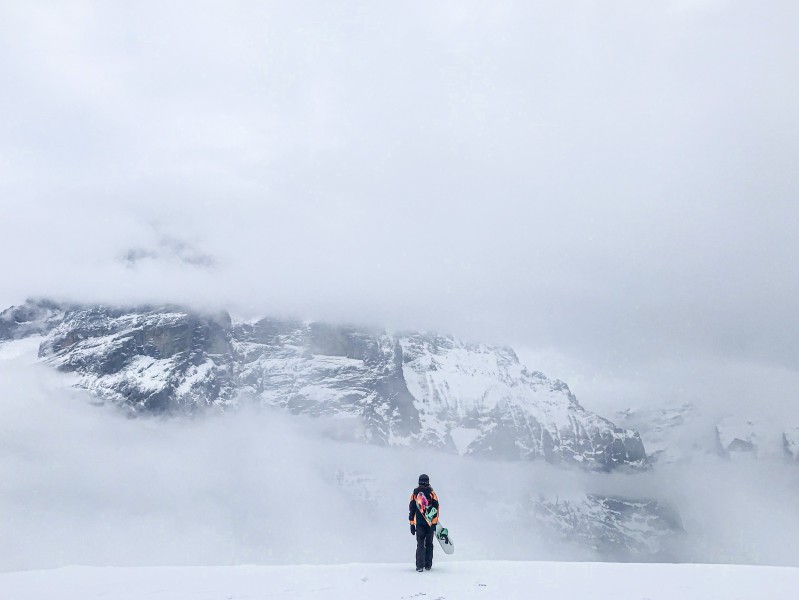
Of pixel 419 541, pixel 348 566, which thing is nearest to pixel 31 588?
pixel 348 566

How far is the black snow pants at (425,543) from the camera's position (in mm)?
23922

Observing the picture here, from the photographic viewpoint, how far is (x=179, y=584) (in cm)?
2006

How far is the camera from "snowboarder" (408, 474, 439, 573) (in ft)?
79.0

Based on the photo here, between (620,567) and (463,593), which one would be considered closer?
(463,593)

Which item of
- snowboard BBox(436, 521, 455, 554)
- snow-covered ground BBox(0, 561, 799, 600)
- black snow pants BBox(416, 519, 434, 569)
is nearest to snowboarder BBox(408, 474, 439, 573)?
black snow pants BBox(416, 519, 434, 569)

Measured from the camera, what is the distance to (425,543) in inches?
953

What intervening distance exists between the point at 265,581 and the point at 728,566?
16151mm

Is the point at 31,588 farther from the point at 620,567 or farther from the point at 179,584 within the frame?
the point at 620,567

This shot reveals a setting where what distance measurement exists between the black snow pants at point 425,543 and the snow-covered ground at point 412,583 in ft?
1.36

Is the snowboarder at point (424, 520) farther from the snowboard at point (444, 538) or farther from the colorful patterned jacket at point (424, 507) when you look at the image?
the snowboard at point (444, 538)

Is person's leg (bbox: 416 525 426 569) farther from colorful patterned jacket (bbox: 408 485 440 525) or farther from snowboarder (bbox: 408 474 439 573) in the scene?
colorful patterned jacket (bbox: 408 485 440 525)

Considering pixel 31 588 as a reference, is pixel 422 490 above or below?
above

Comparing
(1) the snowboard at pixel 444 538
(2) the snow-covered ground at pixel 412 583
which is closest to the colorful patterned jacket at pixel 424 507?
(1) the snowboard at pixel 444 538

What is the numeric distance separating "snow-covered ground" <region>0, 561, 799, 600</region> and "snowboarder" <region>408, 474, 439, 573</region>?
0.68 metres
